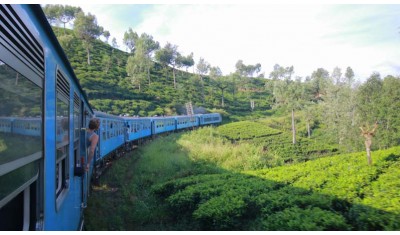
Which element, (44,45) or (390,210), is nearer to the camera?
(44,45)

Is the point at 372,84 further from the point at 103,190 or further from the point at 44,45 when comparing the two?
the point at 44,45

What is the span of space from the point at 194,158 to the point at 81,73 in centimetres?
3648

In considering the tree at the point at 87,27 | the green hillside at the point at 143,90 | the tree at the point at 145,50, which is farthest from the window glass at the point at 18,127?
the tree at the point at 87,27

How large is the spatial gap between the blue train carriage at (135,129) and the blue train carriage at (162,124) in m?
0.83

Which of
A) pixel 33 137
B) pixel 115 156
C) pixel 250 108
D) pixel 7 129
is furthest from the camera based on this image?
pixel 250 108

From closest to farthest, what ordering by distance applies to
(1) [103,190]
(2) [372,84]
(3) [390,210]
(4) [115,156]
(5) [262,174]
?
(3) [390,210] < (1) [103,190] < (5) [262,174] < (4) [115,156] < (2) [372,84]

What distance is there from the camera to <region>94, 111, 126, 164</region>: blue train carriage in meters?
9.97

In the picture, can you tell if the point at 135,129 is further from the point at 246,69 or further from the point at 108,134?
the point at 246,69

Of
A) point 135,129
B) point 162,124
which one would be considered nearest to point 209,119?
point 162,124

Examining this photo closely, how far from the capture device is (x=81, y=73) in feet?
150

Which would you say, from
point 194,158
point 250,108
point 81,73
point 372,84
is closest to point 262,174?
point 194,158

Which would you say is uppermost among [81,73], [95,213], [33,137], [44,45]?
[81,73]

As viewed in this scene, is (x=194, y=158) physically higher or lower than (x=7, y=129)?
lower

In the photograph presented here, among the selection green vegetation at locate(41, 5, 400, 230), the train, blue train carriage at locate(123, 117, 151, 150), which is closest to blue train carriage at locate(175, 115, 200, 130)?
green vegetation at locate(41, 5, 400, 230)
